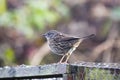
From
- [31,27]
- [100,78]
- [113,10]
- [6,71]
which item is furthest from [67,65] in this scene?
[113,10]

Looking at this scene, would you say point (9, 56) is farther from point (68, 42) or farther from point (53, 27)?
point (68, 42)

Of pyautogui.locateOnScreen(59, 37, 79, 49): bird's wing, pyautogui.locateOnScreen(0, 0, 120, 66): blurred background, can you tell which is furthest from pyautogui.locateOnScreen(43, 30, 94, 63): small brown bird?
pyautogui.locateOnScreen(0, 0, 120, 66): blurred background

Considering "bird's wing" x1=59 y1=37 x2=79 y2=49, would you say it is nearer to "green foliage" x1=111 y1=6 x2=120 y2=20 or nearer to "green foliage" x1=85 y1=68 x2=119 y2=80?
"green foliage" x1=85 y1=68 x2=119 y2=80

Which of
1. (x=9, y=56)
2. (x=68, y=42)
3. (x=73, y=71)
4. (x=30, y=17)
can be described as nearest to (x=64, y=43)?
(x=68, y=42)

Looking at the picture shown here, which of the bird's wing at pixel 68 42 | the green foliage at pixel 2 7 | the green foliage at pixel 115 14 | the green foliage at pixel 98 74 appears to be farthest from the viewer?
the green foliage at pixel 115 14

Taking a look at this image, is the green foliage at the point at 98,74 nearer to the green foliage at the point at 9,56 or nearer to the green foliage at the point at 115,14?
the green foliage at the point at 9,56

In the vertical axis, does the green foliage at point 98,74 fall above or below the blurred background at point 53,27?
below

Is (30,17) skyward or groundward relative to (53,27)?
skyward

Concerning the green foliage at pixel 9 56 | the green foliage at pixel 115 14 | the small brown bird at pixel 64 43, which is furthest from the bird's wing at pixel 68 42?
the green foliage at pixel 115 14

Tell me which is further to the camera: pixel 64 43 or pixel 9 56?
pixel 9 56
